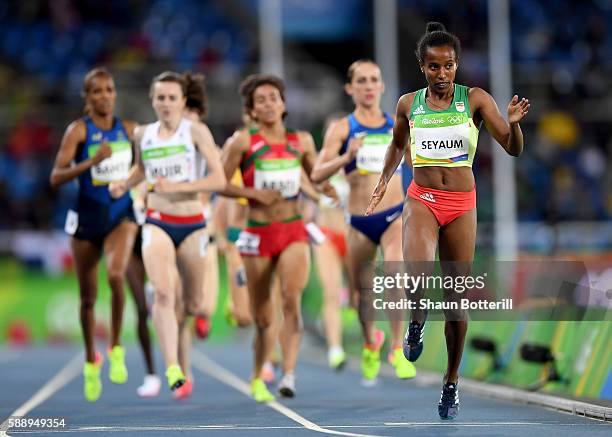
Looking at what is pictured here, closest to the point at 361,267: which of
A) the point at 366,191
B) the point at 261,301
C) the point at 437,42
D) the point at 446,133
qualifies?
the point at 366,191

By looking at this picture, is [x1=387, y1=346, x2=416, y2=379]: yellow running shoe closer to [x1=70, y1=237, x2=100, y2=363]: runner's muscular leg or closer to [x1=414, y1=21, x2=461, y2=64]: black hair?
[x1=70, y1=237, x2=100, y2=363]: runner's muscular leg

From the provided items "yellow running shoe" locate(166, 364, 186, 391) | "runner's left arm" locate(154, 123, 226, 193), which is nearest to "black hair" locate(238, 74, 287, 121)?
"runner's left arm" locate(154, 123, 226, 193)

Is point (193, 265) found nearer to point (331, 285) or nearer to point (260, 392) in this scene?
point (260, 392)

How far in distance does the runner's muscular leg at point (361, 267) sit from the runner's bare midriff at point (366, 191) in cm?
23

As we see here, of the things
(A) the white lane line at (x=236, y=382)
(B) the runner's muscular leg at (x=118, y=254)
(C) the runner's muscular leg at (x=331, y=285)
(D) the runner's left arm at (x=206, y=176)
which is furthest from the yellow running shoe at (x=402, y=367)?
(C) the runner's muscular leg at (x=331, y=285)

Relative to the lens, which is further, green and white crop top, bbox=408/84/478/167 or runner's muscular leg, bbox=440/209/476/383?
runner's muscular leg, bbox=440/209/476/383

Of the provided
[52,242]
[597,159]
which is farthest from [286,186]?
[597,159]

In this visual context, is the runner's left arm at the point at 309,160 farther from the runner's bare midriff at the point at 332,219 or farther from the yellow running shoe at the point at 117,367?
the runner's bare midriff at the point at 332,219

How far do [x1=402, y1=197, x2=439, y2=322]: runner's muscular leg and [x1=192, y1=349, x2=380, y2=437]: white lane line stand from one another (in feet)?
3.25

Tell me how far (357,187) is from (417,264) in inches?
127

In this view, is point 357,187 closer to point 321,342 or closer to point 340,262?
point 340,262

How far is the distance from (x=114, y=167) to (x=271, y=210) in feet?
5.50

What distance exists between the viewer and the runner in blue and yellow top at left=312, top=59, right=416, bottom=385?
1171cm

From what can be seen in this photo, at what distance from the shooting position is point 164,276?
11016 mm
